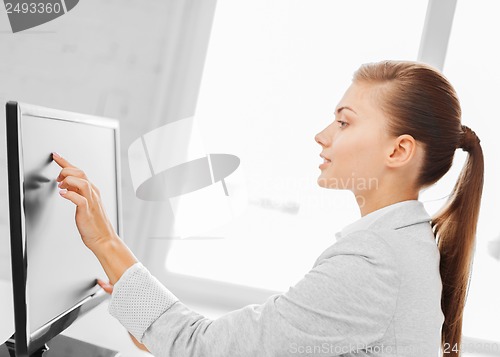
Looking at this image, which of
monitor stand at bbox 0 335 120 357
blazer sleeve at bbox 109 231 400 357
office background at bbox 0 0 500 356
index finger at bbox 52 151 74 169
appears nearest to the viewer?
blazer sleeve at bbox 109 231 400 357

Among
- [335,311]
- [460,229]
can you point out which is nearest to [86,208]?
[335,311]

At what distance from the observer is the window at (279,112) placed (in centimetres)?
155

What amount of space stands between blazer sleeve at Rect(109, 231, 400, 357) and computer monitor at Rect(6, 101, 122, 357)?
5.0 inches

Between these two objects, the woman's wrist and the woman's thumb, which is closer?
the woman's wrist

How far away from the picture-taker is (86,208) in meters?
0.76

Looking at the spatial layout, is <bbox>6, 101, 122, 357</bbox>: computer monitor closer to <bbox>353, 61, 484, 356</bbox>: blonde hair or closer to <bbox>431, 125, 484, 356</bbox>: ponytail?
<bbox>353, 61, 484, 356</bbox>: blonde hair

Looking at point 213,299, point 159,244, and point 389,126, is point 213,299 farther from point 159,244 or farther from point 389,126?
point 389,126

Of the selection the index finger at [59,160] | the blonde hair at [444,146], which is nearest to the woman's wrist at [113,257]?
the index finger at [59,160]

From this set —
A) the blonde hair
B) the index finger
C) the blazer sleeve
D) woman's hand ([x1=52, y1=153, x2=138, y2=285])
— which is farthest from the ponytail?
the index finger

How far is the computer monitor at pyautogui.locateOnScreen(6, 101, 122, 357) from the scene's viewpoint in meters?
0.67

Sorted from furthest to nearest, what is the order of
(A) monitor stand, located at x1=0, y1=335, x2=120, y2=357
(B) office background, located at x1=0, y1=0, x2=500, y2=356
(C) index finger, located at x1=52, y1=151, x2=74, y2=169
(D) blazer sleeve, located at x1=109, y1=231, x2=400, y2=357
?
(B) office background, located at x1=0, y1=0, x2=500, y2=356, (A) monitor stand, located at x1=0, y1=335, x2=120, y2=357, (C) index finger, located at x1=52, y1=151, x2=74, y2=169, (D) blazer sleeve, located at x1=109, y1=231, x2=400, y2=357

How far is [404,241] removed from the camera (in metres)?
0.72

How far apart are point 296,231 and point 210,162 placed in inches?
13.7

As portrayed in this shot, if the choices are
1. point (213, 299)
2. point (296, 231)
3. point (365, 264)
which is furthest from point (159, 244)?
point (365, 264)
